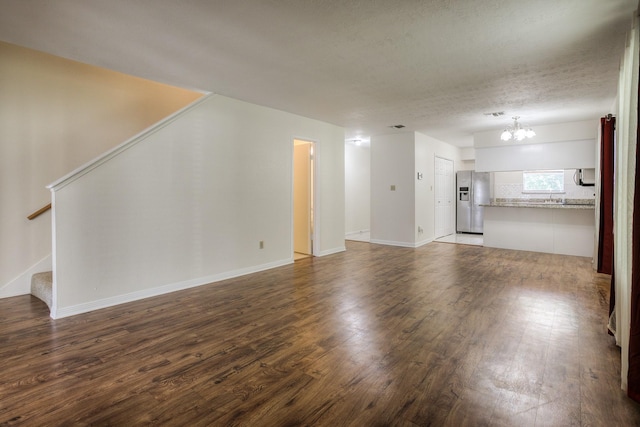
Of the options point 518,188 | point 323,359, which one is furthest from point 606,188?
point 323,359

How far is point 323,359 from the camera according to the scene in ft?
7.52

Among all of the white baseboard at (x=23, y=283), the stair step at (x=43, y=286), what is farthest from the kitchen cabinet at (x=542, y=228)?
the white baseboard at (x=23, y=283)

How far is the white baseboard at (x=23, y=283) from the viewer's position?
3707 millimetres

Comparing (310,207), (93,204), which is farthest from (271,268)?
(93,204)

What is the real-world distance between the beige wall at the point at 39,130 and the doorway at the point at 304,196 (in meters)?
3.04

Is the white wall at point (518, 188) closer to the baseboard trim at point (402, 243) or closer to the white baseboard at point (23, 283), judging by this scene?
the baseboard trim at point (402, 243)

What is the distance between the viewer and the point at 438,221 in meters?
8.37

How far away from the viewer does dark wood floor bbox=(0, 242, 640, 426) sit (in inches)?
68.5

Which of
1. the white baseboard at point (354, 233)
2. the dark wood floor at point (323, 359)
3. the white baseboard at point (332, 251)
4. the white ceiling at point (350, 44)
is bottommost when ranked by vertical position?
the dark wood floor at point (323, 359)

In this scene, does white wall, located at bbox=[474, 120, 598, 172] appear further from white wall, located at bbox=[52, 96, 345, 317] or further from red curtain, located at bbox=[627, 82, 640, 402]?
red curtain, located at bbox=[627, 82, 640, 402]

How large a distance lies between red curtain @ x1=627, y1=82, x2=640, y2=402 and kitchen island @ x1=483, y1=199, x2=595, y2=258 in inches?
198

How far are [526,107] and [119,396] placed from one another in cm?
605

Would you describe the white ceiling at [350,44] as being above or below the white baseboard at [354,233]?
above

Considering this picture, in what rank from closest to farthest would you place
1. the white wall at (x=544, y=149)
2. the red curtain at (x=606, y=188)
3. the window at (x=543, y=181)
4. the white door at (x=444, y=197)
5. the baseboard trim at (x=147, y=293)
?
1. the baseboard trim at (x=147, y=293)
2. the red curtain at (x=606, y=188)
3. the white wall at (x=544, y=149)
4. the window at (x=543, y=181)
5. the white door at (x=444, y=197)
